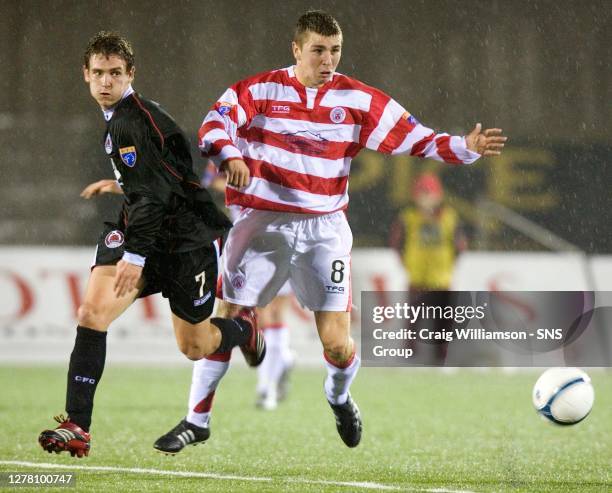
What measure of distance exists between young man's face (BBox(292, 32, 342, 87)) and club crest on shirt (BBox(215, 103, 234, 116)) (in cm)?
45

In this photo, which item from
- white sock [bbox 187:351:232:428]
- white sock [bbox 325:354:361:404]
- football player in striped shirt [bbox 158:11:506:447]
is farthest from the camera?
white sock [bbox 325:354:361:404]

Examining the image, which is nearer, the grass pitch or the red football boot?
the red football boot

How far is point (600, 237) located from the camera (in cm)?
1337

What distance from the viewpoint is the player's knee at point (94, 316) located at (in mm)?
4713

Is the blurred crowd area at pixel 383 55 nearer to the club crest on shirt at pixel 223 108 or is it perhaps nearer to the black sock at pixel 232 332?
the black sock at pixel 232 332

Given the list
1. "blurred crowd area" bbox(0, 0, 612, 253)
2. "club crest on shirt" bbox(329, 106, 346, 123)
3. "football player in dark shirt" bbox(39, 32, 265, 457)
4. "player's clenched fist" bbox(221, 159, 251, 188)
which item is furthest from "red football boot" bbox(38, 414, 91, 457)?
"blurred crowd area" bbox(0, 0, 612, 253)

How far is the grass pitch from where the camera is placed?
191 inches

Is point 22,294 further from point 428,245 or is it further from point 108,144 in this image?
point 108,144

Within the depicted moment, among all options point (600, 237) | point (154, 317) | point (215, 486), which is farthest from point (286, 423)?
point (600, 237)

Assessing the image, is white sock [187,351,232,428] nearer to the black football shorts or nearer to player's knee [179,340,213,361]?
player's knee [179,340,213,361]

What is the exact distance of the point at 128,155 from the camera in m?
4.63

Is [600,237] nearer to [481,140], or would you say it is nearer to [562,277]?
[562,277]

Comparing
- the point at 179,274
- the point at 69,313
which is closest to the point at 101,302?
the point at 179,274

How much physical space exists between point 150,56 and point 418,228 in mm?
5165
